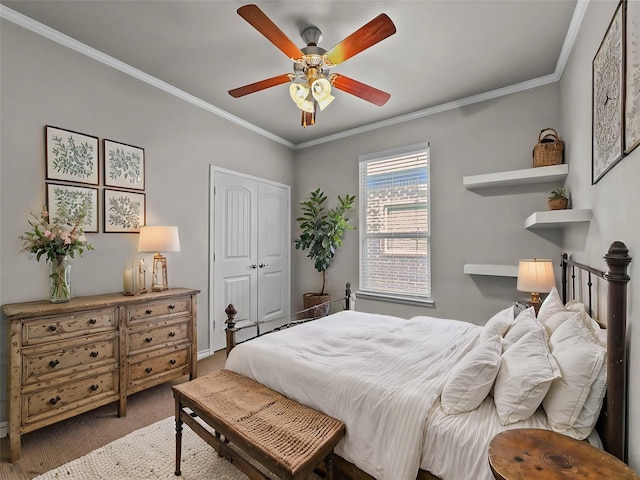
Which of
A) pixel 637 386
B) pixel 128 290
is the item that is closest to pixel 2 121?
pixel 128 290

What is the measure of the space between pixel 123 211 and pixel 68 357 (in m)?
1.31

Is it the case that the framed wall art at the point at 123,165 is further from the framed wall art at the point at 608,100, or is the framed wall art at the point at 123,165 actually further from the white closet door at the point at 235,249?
the framed wall art at the point at 608,100

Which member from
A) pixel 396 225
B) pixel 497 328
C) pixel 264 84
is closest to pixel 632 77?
pixel 497 328

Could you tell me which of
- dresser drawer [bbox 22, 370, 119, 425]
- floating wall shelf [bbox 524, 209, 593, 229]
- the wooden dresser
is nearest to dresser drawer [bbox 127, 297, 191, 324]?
the wooden dresser

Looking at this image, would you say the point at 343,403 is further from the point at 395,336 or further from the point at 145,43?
the point at 145,43

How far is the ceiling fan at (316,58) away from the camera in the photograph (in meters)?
1.75

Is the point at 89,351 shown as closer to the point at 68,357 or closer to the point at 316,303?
the point at 68,357

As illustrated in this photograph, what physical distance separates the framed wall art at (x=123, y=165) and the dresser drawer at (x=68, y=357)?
53.9 inches

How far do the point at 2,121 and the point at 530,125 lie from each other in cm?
445

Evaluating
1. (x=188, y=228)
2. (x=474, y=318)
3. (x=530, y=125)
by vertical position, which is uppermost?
(x=530, y=125)

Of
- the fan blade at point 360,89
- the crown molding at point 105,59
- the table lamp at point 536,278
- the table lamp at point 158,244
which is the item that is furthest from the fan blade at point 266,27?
the table lamp at point 536,278

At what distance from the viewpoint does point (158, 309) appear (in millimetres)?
2652

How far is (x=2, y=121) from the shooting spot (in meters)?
2.18

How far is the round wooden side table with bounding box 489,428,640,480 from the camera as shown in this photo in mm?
906
